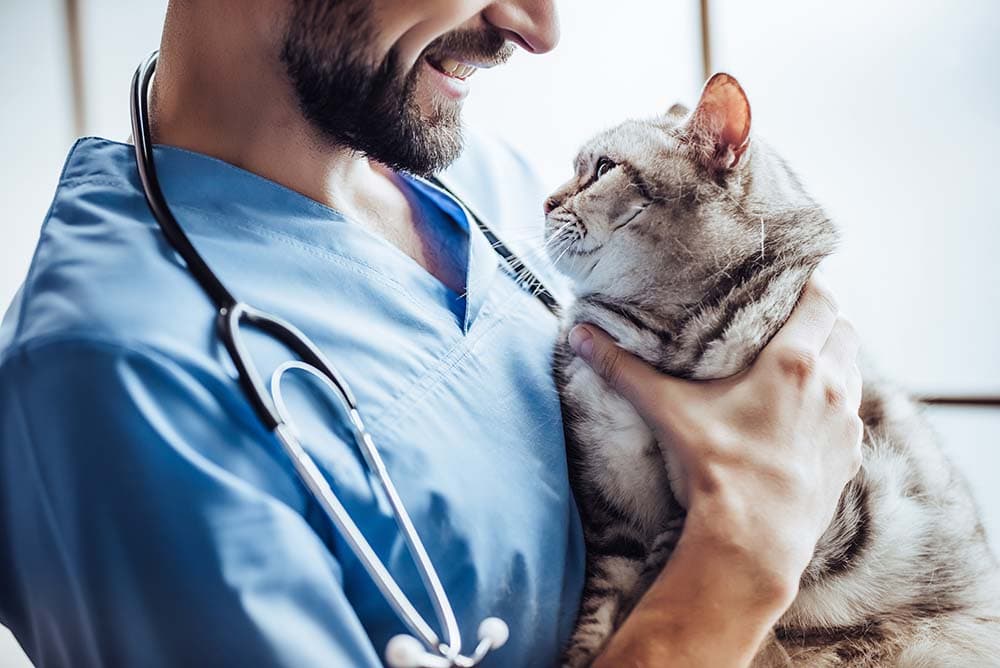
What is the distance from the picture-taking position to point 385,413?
764 millimetres

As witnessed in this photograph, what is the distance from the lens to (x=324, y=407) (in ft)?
2.36

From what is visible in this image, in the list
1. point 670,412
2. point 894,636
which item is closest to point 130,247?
point 670,412

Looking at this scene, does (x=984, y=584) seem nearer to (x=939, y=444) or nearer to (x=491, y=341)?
(x=939, y=444)

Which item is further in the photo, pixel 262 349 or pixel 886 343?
pixel 886 343

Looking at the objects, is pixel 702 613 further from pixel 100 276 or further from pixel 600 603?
pixel 100 276

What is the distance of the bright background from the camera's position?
1.57 metres

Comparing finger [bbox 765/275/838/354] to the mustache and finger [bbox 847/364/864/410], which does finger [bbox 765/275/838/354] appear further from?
the mustache

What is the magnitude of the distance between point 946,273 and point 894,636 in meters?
0.98

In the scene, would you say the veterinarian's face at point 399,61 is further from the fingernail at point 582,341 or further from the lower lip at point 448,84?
the fingernail at point 582,341

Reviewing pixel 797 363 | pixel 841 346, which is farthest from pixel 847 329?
pixel 797 363

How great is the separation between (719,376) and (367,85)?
484 millimetres

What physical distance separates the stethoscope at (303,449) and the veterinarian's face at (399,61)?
0.58 ft

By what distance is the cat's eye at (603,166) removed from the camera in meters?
1.05

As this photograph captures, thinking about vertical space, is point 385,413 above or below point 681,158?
below
